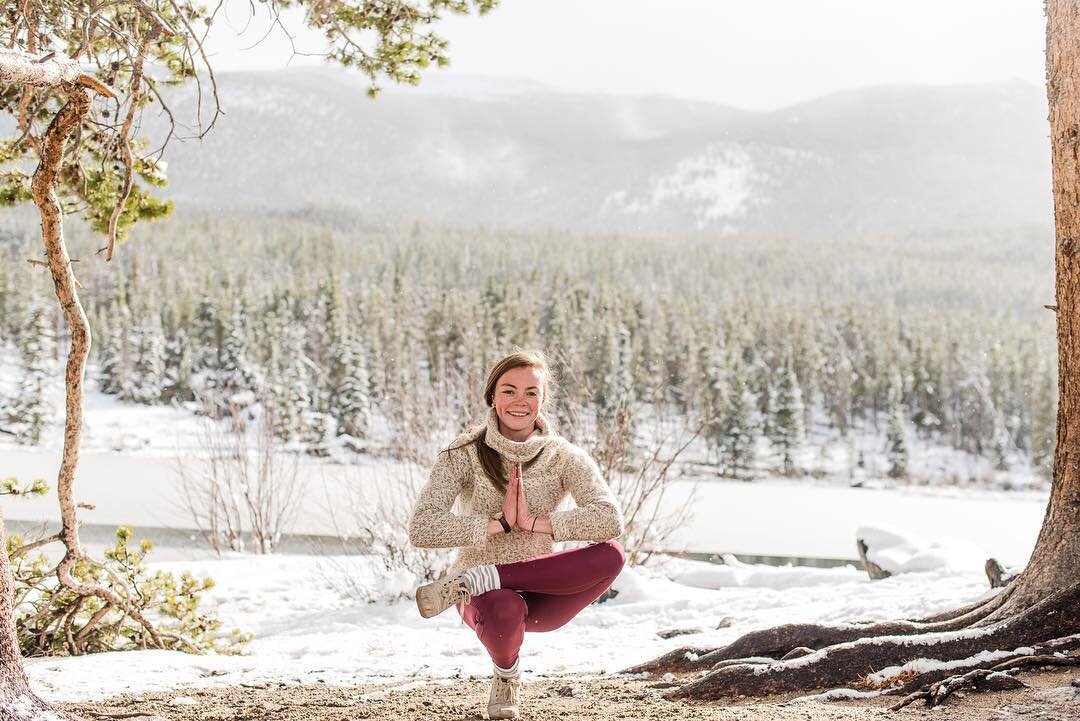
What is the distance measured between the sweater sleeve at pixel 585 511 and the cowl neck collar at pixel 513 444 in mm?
137

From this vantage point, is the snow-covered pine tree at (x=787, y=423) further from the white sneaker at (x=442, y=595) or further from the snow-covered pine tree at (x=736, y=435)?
the white sneaker at (x=442, y=595)

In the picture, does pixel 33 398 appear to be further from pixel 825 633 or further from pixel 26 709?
pixel 825 633

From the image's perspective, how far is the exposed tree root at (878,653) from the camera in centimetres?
343

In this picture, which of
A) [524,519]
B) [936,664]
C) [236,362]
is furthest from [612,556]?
[236,362]

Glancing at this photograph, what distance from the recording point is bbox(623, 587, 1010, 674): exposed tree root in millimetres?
3705

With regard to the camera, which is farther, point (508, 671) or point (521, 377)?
point (521, 377)

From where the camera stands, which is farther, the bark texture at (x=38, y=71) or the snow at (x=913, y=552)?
the snow at (x=913, y=552)

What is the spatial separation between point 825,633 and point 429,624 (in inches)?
157

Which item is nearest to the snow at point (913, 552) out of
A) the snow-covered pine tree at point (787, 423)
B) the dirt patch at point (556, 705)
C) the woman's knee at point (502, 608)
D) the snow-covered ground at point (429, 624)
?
the snow-covered ground at point (429, 624)

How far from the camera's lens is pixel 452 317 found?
6650cm

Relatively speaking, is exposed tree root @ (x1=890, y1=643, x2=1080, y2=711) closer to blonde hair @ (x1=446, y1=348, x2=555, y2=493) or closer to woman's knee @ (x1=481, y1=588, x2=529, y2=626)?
woman's knee @ (x1=481, y1=588, x2=529, y2=626)

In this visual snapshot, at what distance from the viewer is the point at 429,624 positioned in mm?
7215

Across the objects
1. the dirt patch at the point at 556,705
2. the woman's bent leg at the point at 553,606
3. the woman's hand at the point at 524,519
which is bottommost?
the dirt patch at the point at 556,705

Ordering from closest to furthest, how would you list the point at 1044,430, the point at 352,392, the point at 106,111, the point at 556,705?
the point at 556,705 < the point at 106,111 < the point at 352,392 < the point at 1044,430
